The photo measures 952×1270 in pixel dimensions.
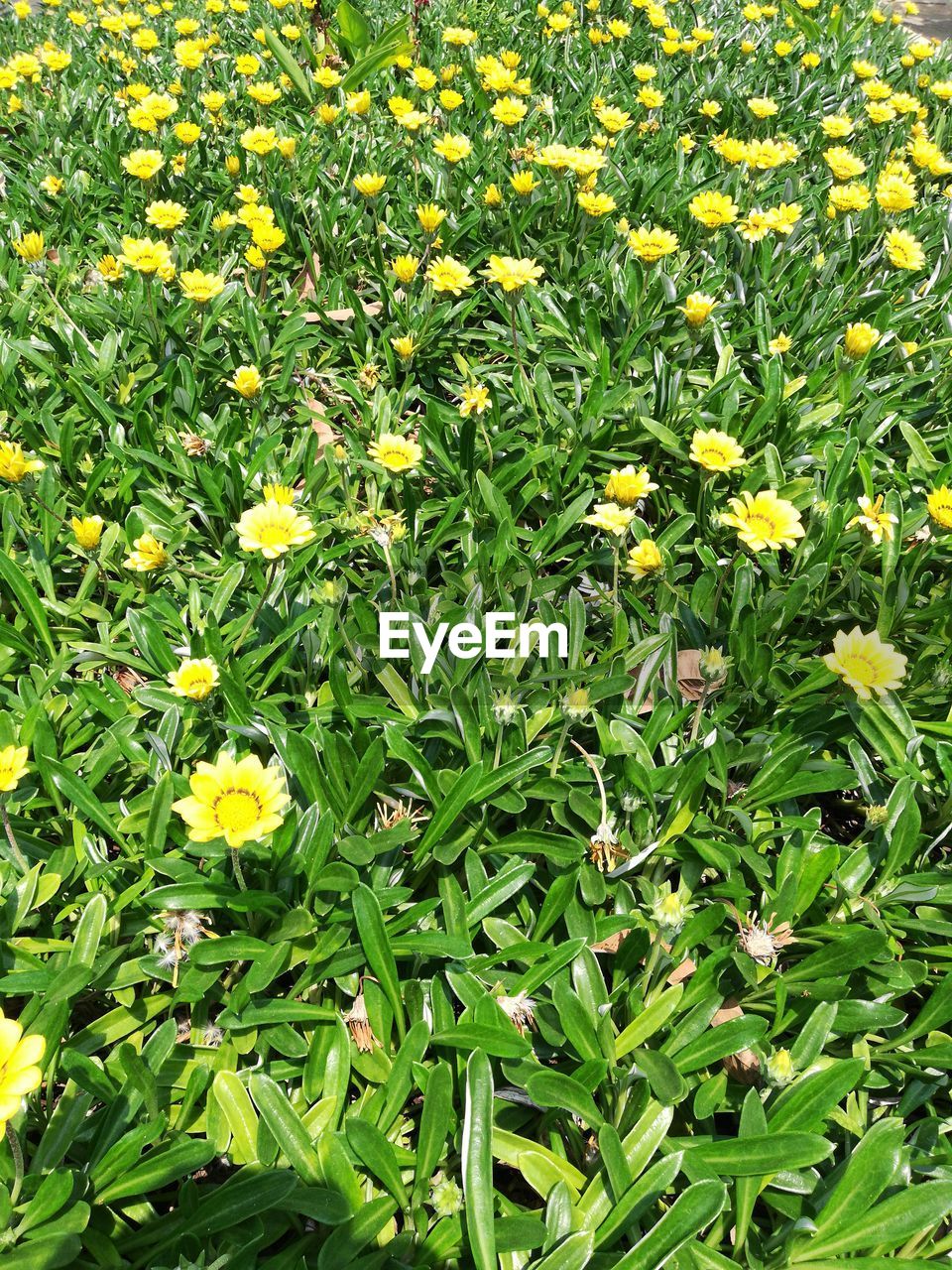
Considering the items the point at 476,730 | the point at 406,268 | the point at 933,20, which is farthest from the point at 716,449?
the point at 933,20

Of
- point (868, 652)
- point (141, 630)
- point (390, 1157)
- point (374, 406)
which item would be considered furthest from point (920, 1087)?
point (374, 406)

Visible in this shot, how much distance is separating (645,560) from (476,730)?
555mm

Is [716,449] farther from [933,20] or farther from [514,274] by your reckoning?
[933,20]

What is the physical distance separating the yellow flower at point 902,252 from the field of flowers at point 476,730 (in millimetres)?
12

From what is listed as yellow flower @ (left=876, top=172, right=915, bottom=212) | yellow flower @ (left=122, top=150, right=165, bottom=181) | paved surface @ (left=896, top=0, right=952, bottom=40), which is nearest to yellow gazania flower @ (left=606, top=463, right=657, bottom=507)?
yellow flower @ (left=876, top=172, right=915, bottom=212)

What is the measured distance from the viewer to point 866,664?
1.71 meters

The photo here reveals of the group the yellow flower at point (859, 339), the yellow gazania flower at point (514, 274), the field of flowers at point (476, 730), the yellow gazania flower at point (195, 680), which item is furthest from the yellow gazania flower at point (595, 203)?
the yellow gazania flower at point (195, 680)

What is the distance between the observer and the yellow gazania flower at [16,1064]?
1022 mm

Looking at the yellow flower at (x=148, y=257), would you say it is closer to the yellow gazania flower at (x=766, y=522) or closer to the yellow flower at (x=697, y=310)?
the yellow flower at (x=697, y=310)

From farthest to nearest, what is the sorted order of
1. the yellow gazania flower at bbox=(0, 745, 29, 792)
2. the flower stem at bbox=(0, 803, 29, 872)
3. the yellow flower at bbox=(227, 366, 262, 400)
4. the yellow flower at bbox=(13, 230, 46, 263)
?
the yellow flower at bbox=(13, 230, 46, 263)
the yellow flower at bbox=(227, 366, 262, 400)
the flower stem at bbox=(0, 803, 29, 872)
the yellow gazania flower at bbox=(0, 745, 29, 792)

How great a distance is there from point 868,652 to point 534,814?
730mm

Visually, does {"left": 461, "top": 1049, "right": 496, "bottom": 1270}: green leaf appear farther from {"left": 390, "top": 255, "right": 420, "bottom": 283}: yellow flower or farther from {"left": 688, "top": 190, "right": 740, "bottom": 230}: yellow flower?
{"left": 688, "top": 190, "right": 740, "bottom": 230}: yellow flower

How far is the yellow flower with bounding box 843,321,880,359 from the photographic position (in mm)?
2461

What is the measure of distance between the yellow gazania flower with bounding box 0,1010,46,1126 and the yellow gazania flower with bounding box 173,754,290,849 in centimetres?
33
